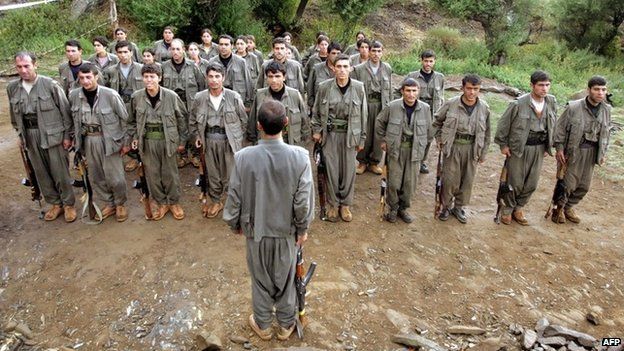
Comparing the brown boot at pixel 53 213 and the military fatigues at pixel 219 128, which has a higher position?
the military fatigues at pixel 219 128

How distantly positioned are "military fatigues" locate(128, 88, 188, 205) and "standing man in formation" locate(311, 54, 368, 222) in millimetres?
1708

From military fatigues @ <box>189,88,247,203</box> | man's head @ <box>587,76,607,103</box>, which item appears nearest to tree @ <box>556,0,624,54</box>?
man's head @ <box>587,76,607,103</box>

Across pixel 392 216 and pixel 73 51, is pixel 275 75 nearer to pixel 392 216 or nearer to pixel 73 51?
pixel 392 216

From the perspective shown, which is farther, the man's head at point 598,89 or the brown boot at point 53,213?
the brown boot at point 53,213

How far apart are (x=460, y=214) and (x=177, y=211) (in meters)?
3.70

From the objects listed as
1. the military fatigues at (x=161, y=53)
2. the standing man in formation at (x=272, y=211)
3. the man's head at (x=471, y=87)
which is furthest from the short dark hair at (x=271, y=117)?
the military fatigues at (x=161, y=53)

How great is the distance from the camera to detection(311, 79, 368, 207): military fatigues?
5.48m

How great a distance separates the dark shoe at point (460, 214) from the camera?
580 cm


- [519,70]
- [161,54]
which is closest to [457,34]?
[519,70]

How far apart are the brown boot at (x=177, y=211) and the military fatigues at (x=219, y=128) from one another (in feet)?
1.78

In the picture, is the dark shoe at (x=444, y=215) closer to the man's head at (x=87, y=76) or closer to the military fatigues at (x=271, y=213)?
the military fatigues at (x=271, y=213)

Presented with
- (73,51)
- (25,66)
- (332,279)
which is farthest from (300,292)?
(73,51)

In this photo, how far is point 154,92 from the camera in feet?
17.3

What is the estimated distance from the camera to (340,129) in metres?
5.56
